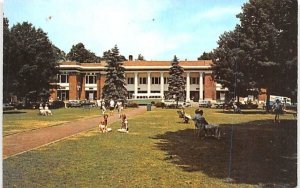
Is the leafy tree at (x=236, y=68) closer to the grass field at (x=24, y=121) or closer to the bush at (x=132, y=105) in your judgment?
the grass field at (x=24, y=121)

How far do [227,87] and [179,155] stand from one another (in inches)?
115

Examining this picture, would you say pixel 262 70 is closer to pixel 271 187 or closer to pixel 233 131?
pixel 233 131

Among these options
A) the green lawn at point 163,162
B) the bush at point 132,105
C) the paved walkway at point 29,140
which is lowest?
the green lawn at point 163,162

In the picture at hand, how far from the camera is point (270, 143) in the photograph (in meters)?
7.81

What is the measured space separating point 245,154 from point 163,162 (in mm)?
1465

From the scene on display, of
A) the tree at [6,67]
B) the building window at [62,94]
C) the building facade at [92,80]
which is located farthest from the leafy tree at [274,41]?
the building window at [62,94]

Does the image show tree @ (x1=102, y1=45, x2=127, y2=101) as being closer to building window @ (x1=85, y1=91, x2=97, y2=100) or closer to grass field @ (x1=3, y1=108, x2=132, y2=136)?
building window @ (x1=85, y1=91, x2=97, y2=100)

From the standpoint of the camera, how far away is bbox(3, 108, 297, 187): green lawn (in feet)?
18.8

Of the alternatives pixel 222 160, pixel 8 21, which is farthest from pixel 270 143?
pixel 8 21

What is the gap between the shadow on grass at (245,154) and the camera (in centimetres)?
595

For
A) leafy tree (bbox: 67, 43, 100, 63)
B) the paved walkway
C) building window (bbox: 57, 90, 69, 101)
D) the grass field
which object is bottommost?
the paved walkway

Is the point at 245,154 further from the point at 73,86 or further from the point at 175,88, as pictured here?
the point at 73,86

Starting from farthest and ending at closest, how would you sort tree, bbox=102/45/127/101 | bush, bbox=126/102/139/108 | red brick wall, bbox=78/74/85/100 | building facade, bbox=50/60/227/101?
red brick wall, bbox=78/74/85/100, building facade, bbox=50/60/227/101, tree, bbox=102/45/127/101, bush, bbox=126/102/139/108

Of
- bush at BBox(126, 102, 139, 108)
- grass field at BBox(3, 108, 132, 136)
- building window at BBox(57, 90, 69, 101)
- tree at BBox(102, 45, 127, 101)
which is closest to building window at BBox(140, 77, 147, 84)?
tree at BBox(102, 45, 127, 101)
